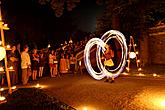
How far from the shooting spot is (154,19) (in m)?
26.3

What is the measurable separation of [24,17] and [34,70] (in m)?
11.4

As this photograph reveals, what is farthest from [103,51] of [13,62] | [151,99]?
[151,99]

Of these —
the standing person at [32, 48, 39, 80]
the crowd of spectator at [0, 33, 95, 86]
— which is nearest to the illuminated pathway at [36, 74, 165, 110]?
the standing person at [32, 48, 39, 80]

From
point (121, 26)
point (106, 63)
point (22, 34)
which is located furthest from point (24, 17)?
point (106, 63)

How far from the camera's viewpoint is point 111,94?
12477mm

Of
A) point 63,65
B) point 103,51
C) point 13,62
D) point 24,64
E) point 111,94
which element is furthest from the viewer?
point 63,65

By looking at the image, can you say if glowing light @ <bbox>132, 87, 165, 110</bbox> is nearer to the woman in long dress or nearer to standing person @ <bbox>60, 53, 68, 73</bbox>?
the woman in long dress

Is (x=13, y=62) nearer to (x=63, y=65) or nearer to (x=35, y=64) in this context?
(x=35, y=64)

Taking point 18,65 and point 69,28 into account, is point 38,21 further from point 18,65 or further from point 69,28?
point 18,65

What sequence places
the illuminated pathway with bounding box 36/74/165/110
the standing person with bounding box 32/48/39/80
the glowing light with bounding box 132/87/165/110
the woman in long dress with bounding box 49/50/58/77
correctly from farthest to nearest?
the woman in long dress with bounding box 49/50/58/77 < the standing person with bounding box 32/48/39/80 < the illuminated pathway with bounding box 36/74/165/110 < the glowing light with bounding box 132/87/165/110

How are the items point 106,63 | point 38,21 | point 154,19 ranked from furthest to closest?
point 38,21
point 154,19
point 106,63

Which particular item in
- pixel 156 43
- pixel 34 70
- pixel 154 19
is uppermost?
pixel 154 19

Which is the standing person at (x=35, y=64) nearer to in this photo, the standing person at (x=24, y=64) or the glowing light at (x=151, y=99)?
the standing person at (x=24, y=64)

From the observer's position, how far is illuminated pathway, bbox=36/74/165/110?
1046 cm
